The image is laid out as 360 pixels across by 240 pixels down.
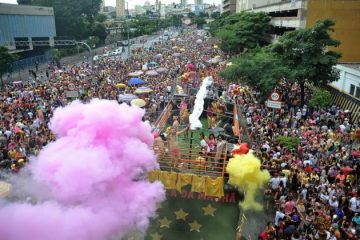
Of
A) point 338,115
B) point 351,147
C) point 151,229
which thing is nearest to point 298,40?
point 338,115

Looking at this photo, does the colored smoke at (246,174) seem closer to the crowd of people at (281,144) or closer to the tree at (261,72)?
the crowd of people at (281,144)

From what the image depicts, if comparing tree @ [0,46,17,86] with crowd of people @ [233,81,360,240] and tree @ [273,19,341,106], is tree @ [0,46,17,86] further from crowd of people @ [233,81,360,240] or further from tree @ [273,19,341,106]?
tree @ [273,19,341,106]

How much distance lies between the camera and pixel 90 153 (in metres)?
7.60

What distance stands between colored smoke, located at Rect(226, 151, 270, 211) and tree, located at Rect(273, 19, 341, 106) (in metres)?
12.1

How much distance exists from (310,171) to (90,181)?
329 inches

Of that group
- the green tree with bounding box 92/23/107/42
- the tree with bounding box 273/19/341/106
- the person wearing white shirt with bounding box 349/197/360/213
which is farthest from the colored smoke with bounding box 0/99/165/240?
the green tree with bounding box 92/23/107/42

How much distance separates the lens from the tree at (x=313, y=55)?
796 inches

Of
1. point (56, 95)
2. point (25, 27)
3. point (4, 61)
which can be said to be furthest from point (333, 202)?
point (25, 27)

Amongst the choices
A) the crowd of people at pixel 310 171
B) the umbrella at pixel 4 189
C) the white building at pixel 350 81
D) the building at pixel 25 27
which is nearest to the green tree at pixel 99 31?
the building at pixel 25 27

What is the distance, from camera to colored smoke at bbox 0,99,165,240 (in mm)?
6992

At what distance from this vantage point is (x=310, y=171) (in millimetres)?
12859

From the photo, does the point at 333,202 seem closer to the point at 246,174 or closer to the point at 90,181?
the point at 246,174

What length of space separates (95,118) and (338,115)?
1481cm

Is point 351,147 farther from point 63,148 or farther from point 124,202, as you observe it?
point 63,148
